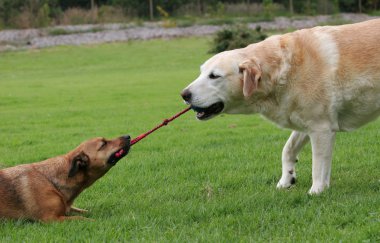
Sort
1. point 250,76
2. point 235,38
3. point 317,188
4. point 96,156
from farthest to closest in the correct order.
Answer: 1. point 235,38
2. point 96,156
3. point 317,188
4. point 250,76

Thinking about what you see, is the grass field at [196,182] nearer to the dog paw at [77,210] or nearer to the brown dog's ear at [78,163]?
the dog paw at [77,210]

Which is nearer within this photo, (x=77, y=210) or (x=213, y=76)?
(x=213, y=76)

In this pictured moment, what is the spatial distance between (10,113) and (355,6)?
2703 inches

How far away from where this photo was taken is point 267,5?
7056cm

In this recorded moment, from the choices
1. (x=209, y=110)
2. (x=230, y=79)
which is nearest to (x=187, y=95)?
(x=209, y=110)

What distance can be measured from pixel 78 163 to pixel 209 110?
186 centimetres

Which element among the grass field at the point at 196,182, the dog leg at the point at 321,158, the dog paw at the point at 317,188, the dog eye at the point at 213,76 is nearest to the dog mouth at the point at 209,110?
the dog eye at the point at 213,76

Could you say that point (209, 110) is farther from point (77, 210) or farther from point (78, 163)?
point (77, 210)

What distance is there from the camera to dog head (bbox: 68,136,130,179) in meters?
7.46

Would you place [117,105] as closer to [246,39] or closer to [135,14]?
[246,39]

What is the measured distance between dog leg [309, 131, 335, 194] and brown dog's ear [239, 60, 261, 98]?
1023 millimetres

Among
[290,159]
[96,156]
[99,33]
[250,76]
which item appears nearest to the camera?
[250,76]

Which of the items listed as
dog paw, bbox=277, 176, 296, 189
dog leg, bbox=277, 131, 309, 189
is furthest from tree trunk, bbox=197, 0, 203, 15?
dog paw, bbox=277, 176, 296, 189

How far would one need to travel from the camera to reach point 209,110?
749 centimetres
